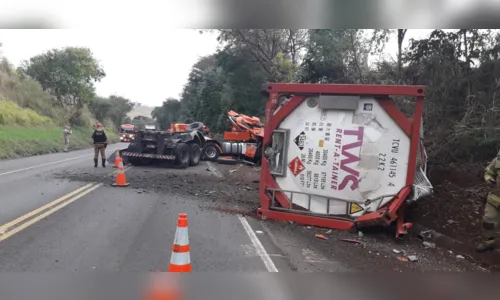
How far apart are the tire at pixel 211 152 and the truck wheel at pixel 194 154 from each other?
1.64 meters

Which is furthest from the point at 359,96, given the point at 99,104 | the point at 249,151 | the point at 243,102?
the point at 99,104

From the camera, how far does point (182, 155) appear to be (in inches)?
604

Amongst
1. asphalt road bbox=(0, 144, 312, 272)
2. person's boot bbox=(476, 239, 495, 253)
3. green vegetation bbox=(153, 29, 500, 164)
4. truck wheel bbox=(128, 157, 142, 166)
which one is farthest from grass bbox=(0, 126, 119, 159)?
person's boot bbox=(476, 239, 495, 253)

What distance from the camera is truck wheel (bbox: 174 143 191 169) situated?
49.5ft

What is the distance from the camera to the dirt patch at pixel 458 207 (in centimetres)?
588

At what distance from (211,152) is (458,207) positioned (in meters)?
12.8

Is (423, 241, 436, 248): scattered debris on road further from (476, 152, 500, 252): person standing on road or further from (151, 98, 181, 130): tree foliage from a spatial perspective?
(151, 98, 181, 130): tree foliage

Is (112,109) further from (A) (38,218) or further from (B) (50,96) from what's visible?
(A) (38,218)

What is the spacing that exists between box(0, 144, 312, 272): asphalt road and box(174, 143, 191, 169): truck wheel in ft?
16.8

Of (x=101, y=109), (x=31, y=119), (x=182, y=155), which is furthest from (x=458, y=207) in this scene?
(x=101, y=109)

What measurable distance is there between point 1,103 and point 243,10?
105 ft

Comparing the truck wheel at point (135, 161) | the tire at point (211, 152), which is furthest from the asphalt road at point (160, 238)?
the tire at point (211, 152)

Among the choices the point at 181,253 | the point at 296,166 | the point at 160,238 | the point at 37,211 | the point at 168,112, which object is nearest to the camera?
the point at 181,253

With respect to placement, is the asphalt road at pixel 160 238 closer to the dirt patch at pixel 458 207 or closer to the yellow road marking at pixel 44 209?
the yellow road marking at pixel 44 209
